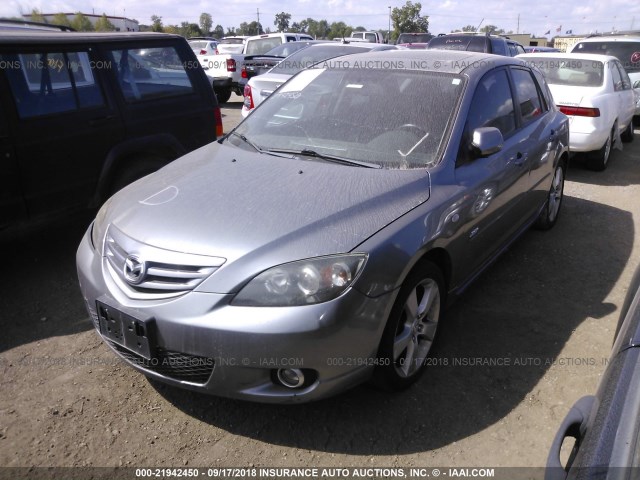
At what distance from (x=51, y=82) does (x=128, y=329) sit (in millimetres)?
2581

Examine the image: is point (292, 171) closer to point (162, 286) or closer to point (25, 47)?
point (162, 286)

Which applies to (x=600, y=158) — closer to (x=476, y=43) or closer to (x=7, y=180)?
(x=476, y=43)

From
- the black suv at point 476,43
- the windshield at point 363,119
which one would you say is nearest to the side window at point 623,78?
the black suv at point 476,43

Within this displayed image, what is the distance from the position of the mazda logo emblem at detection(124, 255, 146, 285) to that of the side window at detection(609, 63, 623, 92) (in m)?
7.71

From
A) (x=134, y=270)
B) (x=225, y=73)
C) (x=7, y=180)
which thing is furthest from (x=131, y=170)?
(x=225, y=73)

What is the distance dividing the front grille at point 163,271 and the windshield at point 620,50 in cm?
1123

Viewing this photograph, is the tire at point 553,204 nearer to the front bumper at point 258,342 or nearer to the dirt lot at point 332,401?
the dirt lot at point 332,401

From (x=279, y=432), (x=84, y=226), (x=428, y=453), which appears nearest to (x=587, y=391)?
(x=428, y=453)

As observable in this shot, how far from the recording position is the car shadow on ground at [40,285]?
3457mm

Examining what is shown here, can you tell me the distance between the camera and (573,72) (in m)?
7.72

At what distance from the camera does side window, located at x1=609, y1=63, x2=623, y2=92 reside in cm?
782

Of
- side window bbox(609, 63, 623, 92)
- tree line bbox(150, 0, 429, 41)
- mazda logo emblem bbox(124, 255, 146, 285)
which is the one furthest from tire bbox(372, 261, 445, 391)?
tree line bbox(150, 0, 429, 41)

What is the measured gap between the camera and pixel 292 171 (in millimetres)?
3002

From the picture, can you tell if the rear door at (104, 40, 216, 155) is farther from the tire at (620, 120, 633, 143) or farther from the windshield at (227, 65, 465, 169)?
the tire at (620, 120, 633, 143)
